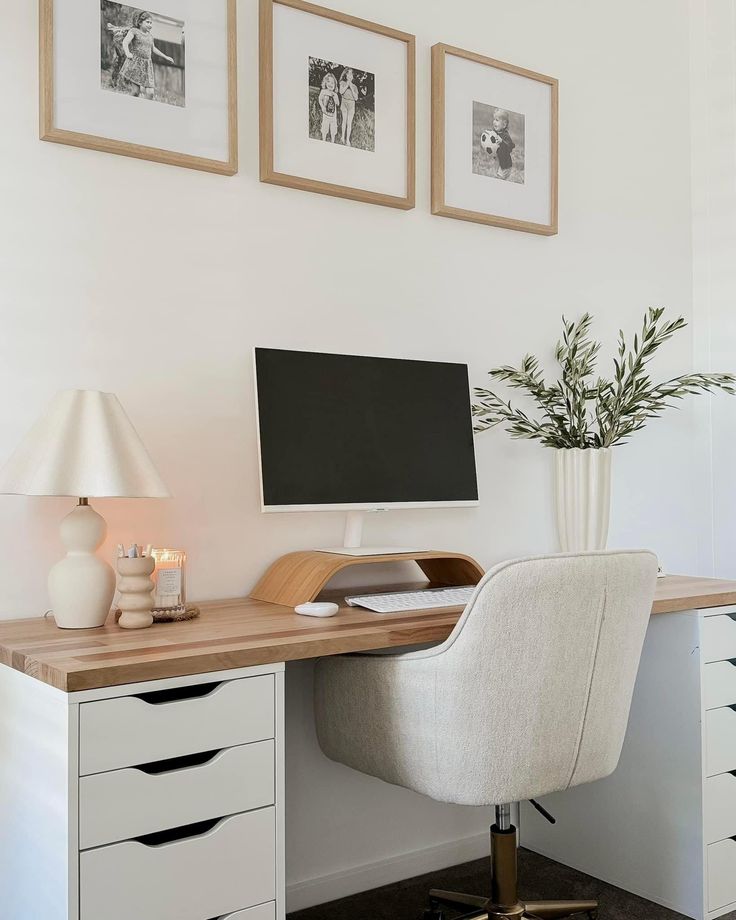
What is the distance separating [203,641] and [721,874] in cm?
145

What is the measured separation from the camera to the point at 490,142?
8.75ft

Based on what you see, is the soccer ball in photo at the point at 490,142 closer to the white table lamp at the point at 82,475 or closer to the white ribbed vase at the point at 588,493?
the white ribbed vase at the point at 588,493

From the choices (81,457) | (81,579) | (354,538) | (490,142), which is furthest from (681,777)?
(490,142)

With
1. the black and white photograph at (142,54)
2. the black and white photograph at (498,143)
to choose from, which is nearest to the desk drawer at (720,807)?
the black and white photograph at (498,143)

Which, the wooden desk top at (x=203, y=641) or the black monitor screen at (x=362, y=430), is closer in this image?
the wooden desk top at (x=203, y=641)

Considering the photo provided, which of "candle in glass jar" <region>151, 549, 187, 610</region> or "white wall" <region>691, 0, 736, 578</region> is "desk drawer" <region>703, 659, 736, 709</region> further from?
"candle in glass jar" <region>151, 549, 187, 610</region>

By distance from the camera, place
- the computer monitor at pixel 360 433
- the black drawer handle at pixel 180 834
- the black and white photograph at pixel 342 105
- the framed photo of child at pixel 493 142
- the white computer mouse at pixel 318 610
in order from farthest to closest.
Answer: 1. the framed photo of child at pixel 493 142
2. the black and white photograph at pixel 342 105
3. the computer monitor at pixel 360 433
4. the white computer mouse at pixel 318 610
5. the black drawer handle at pixel 180 834

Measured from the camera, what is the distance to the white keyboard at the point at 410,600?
1.96 m

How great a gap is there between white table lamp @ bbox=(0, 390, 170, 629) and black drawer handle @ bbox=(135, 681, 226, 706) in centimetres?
28

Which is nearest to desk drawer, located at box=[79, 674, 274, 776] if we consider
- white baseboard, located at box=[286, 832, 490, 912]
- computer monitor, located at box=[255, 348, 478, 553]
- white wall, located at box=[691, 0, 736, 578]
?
computer monitor, located at box=[255, 348, 478, 553]

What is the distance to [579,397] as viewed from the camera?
8.84 ft

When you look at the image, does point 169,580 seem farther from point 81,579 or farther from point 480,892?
point 480,892

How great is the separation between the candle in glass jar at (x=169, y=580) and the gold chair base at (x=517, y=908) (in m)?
0.88

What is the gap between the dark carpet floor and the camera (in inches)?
87.0
